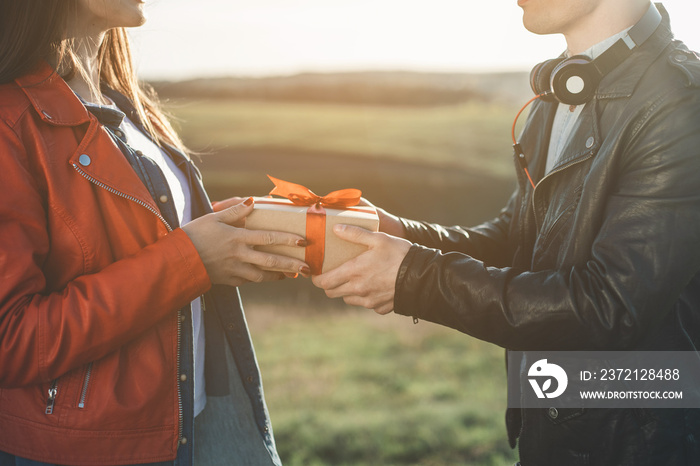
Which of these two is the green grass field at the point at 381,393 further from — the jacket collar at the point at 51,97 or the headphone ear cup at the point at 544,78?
the jacket collar at the point at 51,97

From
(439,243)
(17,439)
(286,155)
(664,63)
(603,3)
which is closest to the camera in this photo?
(17,439)

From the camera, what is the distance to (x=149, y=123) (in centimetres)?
212

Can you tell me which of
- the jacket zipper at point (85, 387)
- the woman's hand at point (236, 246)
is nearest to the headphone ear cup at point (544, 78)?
the woman's hand at point (236, 246)

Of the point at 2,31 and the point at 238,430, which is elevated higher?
the point at 2,31

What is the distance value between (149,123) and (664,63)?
71.2 inches

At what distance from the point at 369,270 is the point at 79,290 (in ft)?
2.83

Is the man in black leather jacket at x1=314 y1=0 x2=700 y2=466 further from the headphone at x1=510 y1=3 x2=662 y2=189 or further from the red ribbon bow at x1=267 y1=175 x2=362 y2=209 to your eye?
the red ribbon bow at x1=267 y1=175 x2=362 y2=209

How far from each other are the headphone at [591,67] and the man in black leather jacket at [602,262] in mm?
22

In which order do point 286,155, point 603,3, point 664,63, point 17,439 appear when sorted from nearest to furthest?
point 17,439 < point 664,63 < point 603,3 < point 286,155

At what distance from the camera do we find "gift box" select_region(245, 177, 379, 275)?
175 cm

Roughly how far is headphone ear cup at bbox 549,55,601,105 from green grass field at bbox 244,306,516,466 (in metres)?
3.27

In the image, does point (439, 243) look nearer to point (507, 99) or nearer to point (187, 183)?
point (187, 183)

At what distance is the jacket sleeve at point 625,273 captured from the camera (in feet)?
5.01

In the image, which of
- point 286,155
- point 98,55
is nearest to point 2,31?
point 98,55
